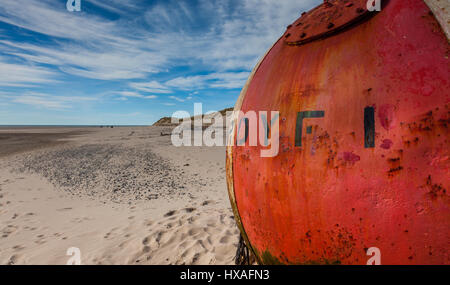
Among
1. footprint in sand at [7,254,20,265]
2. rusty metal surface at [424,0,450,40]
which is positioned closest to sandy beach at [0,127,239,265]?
footprint in sand at [7,254,20,265]

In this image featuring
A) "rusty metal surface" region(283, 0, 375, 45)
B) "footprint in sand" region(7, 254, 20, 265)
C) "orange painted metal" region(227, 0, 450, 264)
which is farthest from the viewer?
"footprint in sand" region(7, 254, 20, 265)

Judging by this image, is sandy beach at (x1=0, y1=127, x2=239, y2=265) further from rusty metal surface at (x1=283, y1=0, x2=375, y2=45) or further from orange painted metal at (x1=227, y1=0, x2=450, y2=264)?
rusty metal surface at (x1=283, y1=0, x2=375, y2=45)

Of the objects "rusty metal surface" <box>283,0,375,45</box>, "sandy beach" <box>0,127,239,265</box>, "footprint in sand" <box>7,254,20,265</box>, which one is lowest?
"footprint in sand" <box>7,254,20,265</box>

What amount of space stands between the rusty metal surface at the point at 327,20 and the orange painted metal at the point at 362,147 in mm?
16

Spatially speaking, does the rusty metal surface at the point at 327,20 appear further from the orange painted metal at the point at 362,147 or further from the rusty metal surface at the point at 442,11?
the rusty metal surface at the point at 442,11

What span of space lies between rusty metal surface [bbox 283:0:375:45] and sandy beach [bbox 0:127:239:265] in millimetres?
2730

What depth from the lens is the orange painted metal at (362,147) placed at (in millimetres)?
1112

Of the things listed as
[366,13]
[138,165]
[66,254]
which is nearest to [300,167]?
[366,13]

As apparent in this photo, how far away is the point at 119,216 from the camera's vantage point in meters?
5.12

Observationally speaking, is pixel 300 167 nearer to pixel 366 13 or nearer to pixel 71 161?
pixel 366 13

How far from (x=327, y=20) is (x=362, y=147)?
87cm

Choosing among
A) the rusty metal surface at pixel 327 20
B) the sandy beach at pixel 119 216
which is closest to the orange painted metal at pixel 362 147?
the rusty metal surface at pixel 327 20

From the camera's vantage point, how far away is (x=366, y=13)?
1413 millimetres

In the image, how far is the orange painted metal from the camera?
1.11 m
